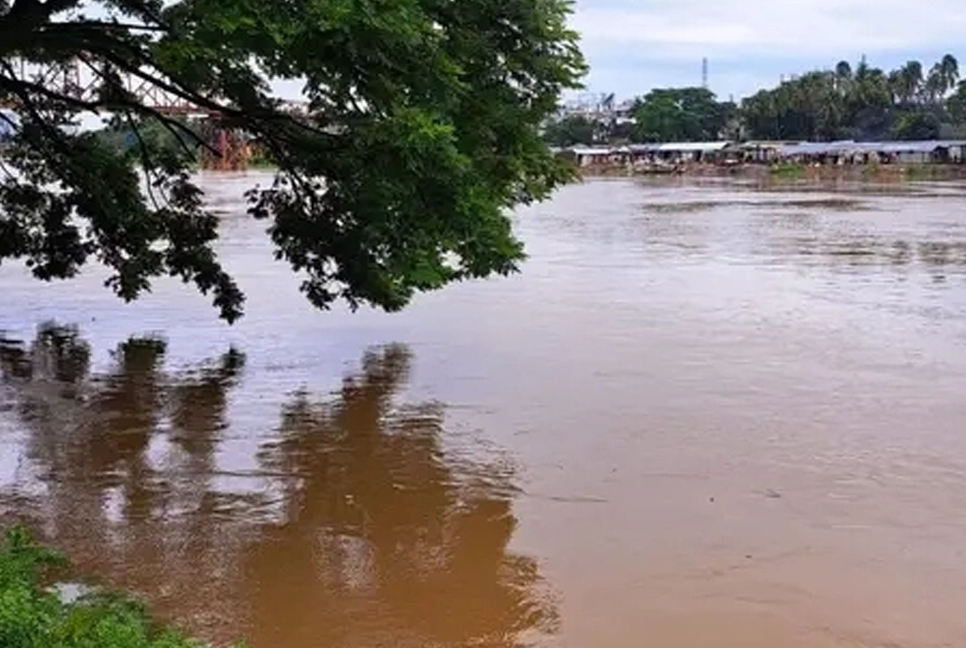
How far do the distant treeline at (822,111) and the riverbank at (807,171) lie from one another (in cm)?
1050

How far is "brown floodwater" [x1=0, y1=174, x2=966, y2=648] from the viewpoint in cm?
788

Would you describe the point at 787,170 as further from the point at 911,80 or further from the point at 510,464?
the point at 510,464

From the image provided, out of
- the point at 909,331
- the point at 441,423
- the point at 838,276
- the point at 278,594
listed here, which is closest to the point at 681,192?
the point at 838,276

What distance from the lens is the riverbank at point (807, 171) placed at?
8106 cm

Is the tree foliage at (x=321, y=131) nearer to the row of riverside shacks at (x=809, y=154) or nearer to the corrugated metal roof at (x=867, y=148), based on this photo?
the row of riverside shacks at (x=809, y=154)

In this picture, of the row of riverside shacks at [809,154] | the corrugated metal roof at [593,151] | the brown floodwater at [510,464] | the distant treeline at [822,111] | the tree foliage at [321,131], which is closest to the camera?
the brown floodwater at [510,464]

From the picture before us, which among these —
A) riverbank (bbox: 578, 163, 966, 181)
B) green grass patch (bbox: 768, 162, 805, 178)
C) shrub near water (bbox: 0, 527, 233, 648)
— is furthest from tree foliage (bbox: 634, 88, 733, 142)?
shrub near water (bbox: 0, 527, 233, 648)

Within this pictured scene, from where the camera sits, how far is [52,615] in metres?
5.71

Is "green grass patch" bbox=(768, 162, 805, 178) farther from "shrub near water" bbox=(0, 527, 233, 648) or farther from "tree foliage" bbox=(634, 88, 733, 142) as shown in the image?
"shrub near water" bbox=(0, 527, 233, 648)

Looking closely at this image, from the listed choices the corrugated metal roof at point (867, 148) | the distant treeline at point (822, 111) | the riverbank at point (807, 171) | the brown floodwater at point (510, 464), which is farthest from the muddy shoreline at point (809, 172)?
the brown floodwater at point (510, 464)

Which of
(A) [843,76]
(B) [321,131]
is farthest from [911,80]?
(B) [321,131]

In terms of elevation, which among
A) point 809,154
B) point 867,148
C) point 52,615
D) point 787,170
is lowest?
point 787,170

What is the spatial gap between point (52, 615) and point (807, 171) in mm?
86020

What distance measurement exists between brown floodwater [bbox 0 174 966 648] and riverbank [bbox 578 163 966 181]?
61.4m
